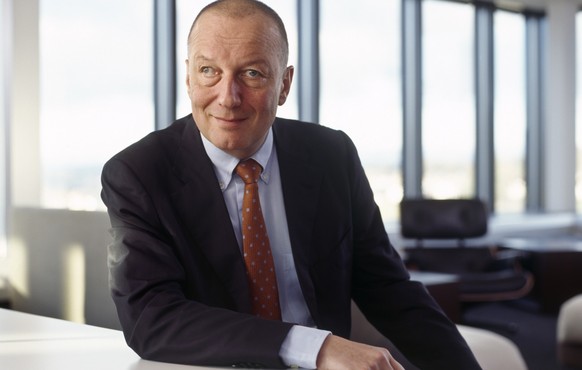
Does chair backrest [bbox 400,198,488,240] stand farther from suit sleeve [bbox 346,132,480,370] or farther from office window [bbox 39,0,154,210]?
suit sleeve [bbox 346,132,480,370]

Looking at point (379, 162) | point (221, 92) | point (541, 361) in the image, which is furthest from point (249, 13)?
point (379, 162)

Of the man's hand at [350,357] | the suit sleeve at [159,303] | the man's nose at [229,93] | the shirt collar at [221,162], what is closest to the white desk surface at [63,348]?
the suit sleeve at [159,303]

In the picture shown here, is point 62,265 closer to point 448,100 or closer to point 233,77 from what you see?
point 233,77

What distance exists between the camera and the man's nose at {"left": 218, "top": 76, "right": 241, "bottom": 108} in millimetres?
1803

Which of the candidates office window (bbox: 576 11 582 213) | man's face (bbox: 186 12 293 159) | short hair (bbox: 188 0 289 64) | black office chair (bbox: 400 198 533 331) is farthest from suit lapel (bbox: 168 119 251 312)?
office window (bbox: 576 11 582 213)

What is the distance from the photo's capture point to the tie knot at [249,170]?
1.96 meters

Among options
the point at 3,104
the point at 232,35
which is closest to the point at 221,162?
the point at 232,35

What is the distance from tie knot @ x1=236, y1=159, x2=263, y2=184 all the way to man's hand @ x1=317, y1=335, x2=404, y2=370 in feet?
1.92

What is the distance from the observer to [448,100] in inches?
337

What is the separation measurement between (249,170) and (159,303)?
1.57ft

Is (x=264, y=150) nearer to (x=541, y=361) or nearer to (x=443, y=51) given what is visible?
(x=541, y=361)

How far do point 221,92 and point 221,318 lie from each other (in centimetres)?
53

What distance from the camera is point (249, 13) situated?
184cm

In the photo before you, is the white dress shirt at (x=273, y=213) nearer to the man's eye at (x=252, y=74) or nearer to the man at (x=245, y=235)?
the man at (x=245, y=235)
